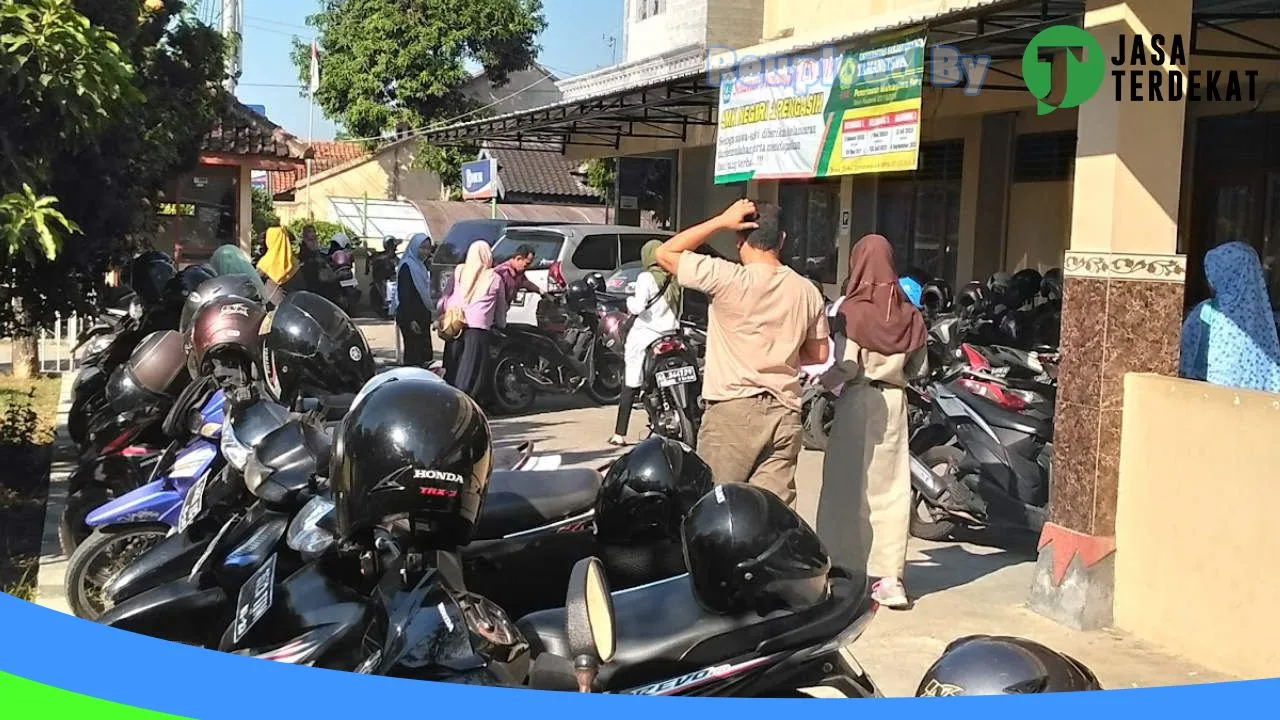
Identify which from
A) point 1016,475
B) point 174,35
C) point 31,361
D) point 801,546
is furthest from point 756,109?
point 801,546

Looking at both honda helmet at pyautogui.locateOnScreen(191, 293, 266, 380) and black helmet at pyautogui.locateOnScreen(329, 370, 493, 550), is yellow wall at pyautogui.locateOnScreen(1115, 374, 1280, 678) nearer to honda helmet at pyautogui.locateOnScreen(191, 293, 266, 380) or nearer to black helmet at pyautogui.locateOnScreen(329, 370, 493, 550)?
black helmet at pyautogui.locateOnScreen(329, 370, 493, 550)

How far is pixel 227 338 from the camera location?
4891 mm

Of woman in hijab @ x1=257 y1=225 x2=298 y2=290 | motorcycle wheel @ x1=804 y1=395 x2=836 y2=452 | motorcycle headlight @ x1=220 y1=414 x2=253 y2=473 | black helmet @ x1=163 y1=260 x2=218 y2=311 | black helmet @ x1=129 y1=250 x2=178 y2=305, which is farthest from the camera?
woman in hijab @ x1=257 y1=225 x2=298 y2=290

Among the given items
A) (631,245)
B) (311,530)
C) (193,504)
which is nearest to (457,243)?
(631,245)

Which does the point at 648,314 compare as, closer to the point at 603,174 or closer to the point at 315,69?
the point at 603,174

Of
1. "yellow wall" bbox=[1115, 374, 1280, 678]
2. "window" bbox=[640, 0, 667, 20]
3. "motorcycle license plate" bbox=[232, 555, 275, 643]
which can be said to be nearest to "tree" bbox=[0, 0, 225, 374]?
"motorcycle license plate" bbox=[232, 555, 275, 643]

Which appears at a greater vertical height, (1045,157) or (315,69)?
(315,69)

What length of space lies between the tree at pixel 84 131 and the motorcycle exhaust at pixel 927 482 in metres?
3.77

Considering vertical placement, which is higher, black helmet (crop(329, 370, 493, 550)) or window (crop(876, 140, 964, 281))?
window (crop(876, 140, 964, 281))

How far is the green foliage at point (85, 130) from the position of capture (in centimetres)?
442

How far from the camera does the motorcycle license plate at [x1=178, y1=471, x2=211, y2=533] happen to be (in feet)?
12.8

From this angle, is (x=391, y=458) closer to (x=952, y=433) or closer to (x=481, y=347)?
(x=952, y=433)

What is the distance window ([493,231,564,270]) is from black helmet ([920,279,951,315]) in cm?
379

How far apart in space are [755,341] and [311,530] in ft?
7.08
